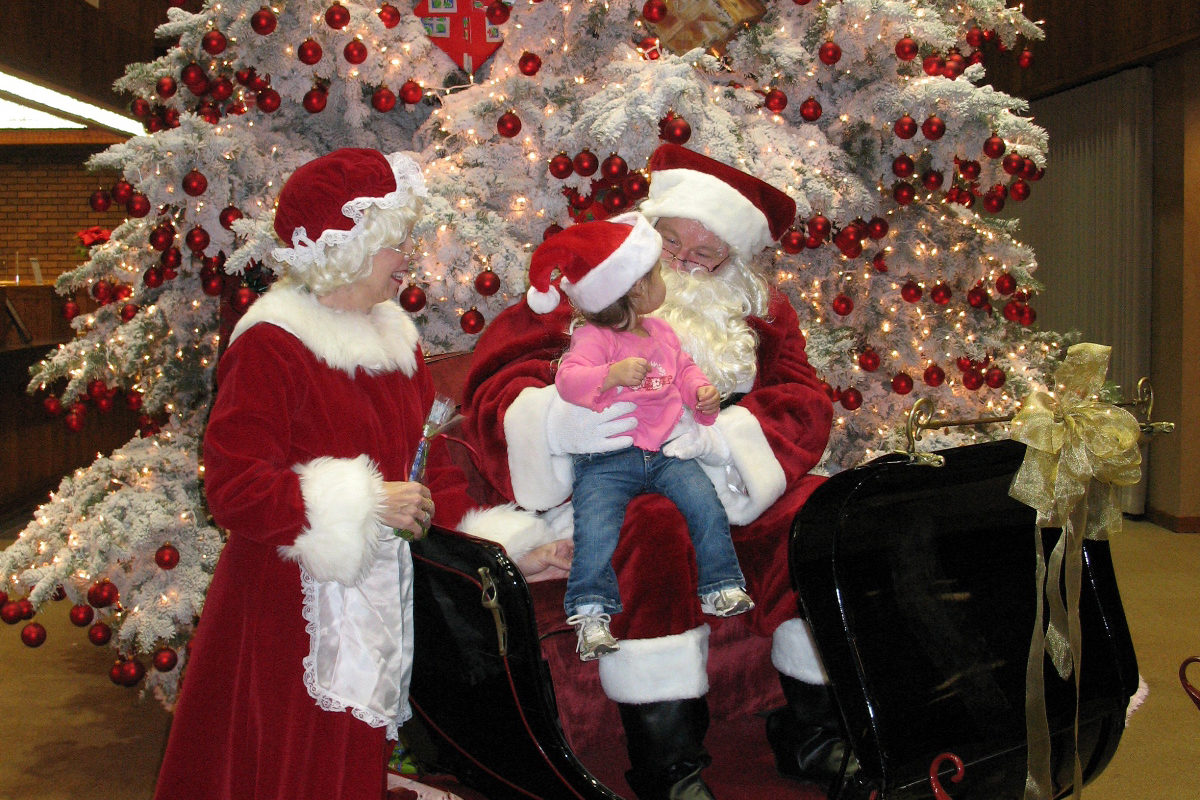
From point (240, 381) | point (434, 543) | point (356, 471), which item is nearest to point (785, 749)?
point (434, 543)

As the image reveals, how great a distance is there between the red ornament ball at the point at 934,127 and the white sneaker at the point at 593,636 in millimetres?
2422

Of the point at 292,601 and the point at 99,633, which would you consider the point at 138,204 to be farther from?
the point at 292,601

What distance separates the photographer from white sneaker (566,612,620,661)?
187cm

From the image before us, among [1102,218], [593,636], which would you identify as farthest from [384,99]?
[1102,218]

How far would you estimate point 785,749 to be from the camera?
7.18 ft

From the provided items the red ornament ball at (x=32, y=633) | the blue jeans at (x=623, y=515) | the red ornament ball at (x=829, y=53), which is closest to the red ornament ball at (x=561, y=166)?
the red ornament ball at (x=829, y=53)

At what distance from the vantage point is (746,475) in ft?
7.32

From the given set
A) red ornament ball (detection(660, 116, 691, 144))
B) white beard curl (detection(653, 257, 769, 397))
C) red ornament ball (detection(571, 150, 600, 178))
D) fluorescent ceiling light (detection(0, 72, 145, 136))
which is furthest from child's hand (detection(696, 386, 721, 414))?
fluorescent ceiling light (detection(0, 72, 145, 136))

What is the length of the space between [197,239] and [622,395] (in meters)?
1.79

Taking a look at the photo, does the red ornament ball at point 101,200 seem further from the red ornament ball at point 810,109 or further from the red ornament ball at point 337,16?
the red ornament ball at point 810,109

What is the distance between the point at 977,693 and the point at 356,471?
120cm

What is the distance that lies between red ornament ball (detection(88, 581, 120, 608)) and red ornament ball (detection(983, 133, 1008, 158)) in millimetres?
3320

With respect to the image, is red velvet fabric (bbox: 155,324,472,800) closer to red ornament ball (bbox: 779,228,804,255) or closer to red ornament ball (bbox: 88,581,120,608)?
red ornament ball (bbox: 88,581,120,608)

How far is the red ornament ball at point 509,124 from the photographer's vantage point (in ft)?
11.0
